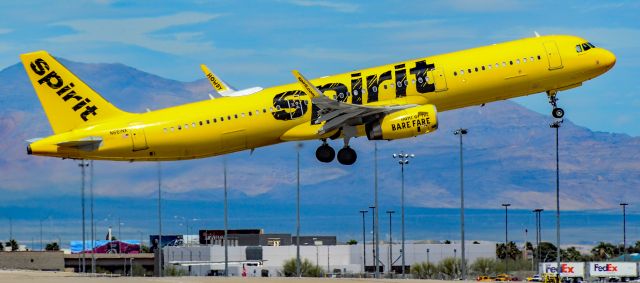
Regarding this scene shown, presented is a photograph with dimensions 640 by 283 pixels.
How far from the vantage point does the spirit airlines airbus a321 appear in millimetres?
93812

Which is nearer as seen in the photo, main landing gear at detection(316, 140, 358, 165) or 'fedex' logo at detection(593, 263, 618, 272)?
main landing gear at detection(316, 140, 358, 165)

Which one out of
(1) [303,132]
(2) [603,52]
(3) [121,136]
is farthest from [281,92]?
(2) [603,52]

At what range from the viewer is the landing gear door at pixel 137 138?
9406 cm

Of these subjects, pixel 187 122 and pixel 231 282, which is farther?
pixel 231 282

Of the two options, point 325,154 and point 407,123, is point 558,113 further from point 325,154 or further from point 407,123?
point 325,154

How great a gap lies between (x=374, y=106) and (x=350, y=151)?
436cm

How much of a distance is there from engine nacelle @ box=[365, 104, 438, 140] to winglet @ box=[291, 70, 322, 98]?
604 cm

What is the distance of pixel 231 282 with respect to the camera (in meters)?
99.9

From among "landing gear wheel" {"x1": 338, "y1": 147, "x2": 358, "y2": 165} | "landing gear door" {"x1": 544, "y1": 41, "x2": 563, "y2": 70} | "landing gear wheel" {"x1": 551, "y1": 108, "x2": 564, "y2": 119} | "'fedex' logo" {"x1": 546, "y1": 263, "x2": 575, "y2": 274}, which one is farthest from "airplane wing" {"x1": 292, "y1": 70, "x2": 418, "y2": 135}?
"'fedex' logo" {"x1": 546, "y1": 263, "x2": 575, "y2": 274}

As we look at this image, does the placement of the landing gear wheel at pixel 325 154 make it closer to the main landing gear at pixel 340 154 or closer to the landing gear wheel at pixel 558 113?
the main landing gear at pixel 340 154

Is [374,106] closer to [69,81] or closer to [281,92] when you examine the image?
[281,92]

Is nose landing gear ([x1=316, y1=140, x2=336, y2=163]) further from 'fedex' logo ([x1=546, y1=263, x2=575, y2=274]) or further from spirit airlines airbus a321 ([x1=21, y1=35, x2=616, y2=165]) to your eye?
'fedex' logo ([x1=546, y1=263, x2=575, y2=274])

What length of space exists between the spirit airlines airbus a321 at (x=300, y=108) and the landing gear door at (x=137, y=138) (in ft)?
0.22

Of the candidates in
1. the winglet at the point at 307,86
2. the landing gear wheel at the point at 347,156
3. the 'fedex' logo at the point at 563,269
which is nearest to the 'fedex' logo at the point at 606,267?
the 'fedex' logo at the point at 563,269
